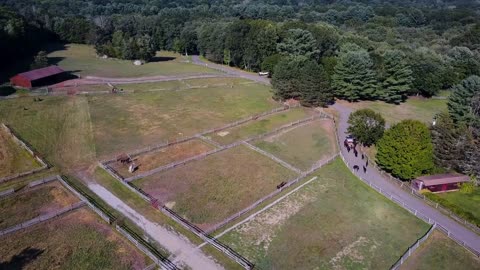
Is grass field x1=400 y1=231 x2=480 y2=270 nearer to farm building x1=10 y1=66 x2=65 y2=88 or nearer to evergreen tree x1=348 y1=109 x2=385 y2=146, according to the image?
evergreen tree x1=348 y1=109 x2=385 y2=146

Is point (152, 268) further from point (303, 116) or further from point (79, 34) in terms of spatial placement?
point (79, 34)

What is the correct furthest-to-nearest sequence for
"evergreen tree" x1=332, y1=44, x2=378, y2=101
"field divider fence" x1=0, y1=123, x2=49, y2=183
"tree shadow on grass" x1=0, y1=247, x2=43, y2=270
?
1. "evergreen tree" x1=332, y1=44, x2=378, y2=101
2. "field divider fence" x1=0, y1=123, x2=49, y2=183
3. "tree shadow on grass" x1=0, y1=247, x2=43, y2=270

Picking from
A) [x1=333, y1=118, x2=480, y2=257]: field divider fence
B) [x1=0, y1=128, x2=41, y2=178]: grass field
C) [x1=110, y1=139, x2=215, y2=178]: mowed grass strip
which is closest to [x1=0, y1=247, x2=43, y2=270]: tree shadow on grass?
[x1=110, y1=139, x2=215, y2=178]: mowed grass strip

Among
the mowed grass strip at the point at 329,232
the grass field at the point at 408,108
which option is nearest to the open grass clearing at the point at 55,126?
the mowed grass strip at the point at 329,232

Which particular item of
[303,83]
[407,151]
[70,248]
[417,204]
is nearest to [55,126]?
[70,248]

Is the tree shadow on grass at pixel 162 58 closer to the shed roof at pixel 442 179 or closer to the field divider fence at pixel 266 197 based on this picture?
the field divider fence at pixel 266 197

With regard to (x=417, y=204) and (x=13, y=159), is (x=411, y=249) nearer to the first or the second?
(x=417, y=204)
